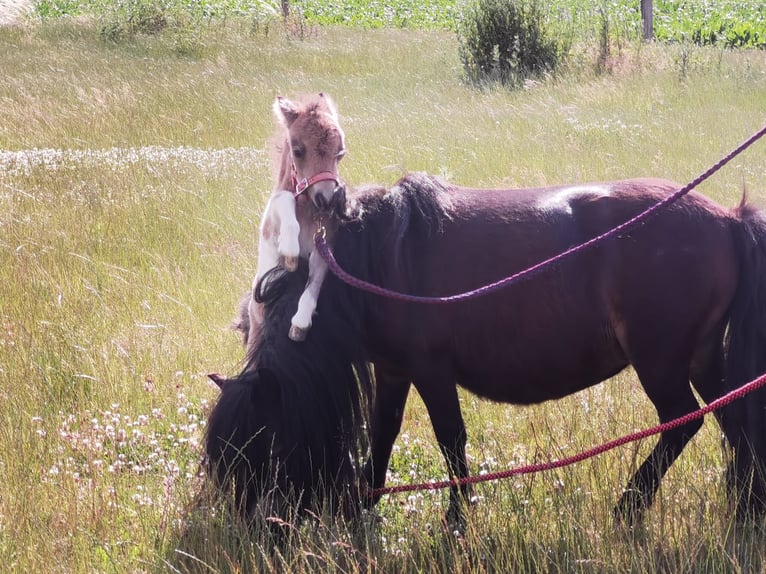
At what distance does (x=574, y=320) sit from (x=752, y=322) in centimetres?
60

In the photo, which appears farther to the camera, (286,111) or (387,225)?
(387,225)

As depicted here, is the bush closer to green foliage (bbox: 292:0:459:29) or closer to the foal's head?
the foal's head

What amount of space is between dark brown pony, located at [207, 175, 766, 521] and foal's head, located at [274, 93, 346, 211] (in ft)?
1.06

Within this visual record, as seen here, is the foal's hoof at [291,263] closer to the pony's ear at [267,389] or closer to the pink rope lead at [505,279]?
the pink rope lead at [505,279]

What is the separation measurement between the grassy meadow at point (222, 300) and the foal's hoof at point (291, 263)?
0.84 meters

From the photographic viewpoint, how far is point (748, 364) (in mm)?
2938

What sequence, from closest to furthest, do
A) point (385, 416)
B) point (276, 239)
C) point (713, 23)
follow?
point (276, 239) < point (385, 416) < point (713, 23)

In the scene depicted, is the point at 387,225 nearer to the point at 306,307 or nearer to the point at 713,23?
the point at 306,307

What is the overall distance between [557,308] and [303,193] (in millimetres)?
1011

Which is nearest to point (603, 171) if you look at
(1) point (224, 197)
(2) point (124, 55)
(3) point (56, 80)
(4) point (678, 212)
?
(1) point (224, 197)

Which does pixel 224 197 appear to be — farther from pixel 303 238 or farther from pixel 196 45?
pixel 196 45

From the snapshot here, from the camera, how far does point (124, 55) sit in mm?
16984

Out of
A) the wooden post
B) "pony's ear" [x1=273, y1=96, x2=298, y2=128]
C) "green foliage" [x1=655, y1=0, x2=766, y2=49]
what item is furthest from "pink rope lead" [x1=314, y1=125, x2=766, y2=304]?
the wooden post

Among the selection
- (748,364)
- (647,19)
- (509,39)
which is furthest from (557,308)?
(647,19)
